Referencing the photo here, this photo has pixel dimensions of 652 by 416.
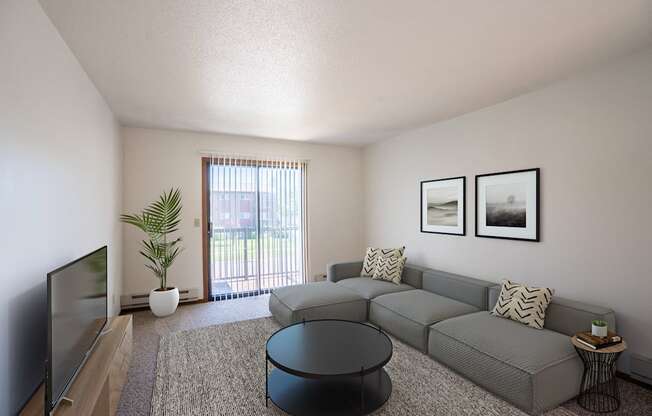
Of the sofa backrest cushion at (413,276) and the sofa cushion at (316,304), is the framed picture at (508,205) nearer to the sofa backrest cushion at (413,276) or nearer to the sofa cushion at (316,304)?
the sofa backrest cushion at (413,276)

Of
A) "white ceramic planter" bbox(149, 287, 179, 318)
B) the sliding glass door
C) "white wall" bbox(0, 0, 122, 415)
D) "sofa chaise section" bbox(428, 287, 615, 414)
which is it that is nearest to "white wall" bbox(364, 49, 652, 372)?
"sofa chaise section" bbox(428, 287, 615, 414)

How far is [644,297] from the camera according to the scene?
93.7 inches

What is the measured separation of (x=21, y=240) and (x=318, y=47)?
2084 millimetres

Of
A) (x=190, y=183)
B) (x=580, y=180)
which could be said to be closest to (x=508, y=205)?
(x=580, y=180)

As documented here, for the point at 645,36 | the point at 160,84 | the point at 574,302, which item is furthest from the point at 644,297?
the point at 160,84

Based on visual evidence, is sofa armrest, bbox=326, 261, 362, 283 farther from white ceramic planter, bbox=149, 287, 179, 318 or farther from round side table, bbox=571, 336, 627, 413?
round side table, bbox=571, 336, 627, 413

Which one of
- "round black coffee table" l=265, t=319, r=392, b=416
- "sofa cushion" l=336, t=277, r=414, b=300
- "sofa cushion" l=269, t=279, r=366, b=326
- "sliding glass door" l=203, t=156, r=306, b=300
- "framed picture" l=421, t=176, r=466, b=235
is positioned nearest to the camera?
→ "round black coffee table" l=265, t=319, r=392, b=416

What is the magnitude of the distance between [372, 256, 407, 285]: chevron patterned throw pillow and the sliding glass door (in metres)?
1.60

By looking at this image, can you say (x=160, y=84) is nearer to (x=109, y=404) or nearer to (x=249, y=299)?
(x=109, y=404)

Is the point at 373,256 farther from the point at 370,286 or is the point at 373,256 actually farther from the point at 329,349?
the point at 329,349

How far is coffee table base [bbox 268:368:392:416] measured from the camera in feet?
6.57

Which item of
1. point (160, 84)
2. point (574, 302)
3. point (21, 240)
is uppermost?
point (160, 84)

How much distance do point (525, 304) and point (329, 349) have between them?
174 centimetres

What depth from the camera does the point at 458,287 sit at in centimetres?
351
